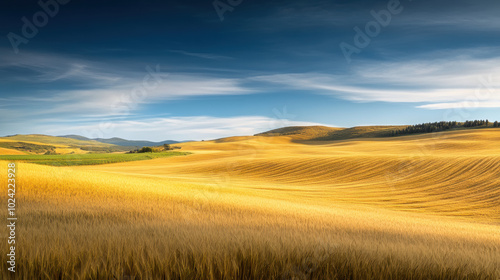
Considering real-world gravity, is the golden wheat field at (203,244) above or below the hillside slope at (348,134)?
below

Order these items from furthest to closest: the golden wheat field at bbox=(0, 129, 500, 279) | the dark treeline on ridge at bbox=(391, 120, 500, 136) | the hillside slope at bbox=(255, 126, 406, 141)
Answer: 1. the hillside slope at bbox=(255, 126, 406, 141)
2. the dark treeline on ridge at bbox=(391, 120, 500, 136)
3. the golden wheat field at bbox=(0, 129, 500, 279)

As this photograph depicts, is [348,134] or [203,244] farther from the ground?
[348,134]

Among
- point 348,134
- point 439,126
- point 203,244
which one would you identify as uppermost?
point 439,126

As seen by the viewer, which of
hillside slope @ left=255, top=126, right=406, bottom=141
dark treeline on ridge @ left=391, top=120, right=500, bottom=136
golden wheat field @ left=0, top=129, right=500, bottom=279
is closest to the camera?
golden wheat field @ left=0, top=129, right=500, bottom=279

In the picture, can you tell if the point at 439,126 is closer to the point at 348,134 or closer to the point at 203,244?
the point at 348,134

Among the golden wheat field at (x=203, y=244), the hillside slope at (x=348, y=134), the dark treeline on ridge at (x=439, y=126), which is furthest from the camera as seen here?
the hillside slope at (x=348, y=134)

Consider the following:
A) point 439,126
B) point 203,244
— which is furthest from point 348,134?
point 203,244

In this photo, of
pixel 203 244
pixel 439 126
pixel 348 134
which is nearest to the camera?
pixel 203 244

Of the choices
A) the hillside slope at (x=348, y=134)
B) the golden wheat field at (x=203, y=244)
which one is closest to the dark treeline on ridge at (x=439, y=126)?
the hillside slope at (x=348, y=134)

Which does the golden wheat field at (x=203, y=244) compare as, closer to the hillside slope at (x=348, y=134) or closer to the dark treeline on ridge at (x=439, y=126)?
the dark treeline on ridge at (x=439, y=126)

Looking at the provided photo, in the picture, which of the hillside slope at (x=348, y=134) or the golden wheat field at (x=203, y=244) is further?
the hillside slope at (x=348, y=134)

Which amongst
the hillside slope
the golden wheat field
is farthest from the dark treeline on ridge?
the golden wheat field

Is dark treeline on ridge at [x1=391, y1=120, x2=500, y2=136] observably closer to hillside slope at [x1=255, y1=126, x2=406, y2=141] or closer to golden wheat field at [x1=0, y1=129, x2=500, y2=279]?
hillside slope at [x1=255, y1=126, x2=406, y2=141]

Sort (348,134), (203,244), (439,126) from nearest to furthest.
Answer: (203,244) → (439,126) → (348,134)
